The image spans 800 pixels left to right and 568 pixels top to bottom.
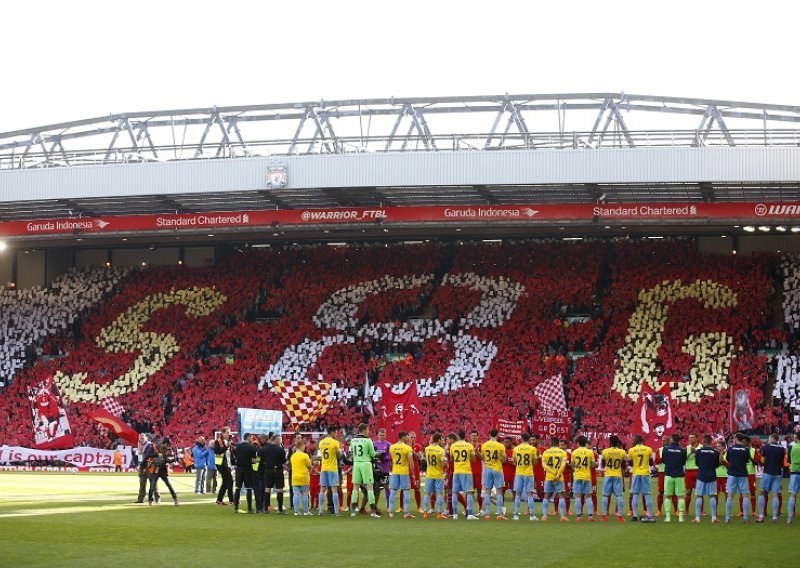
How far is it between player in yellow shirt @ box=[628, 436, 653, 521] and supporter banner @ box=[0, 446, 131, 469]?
26.5 metres

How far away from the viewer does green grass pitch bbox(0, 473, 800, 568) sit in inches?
639

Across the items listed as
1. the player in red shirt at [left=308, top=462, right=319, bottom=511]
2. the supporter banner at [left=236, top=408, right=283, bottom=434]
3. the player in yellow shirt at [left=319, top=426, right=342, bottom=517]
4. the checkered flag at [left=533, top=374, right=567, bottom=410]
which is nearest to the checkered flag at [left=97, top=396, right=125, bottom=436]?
the supporter banner at [left=236, top=408, right=283, bottom=434]

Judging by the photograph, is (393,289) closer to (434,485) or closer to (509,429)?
(509,429)

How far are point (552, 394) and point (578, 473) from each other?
19.4 metres

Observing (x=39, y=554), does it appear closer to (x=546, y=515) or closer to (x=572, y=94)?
(x=546, y=515)

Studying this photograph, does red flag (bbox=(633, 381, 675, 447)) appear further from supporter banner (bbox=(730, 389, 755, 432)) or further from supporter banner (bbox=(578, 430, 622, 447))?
supporter banner (bbox=(578, 430, 622, 447))

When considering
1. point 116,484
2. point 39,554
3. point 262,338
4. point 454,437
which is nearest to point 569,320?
point 262,338

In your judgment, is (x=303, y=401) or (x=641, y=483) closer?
(x=641, y=483)

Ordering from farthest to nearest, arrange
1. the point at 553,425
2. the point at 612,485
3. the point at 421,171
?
the point at 421,171 → the point at 553,425 → the point at 612,485

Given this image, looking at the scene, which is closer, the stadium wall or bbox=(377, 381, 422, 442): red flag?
bbox=(377, 381, 422, 442): red flag

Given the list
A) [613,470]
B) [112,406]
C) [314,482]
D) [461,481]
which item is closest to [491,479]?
[461,481]

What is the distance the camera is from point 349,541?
18875 mm

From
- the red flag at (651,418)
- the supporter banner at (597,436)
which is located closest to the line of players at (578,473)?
the red flag at (651,418)

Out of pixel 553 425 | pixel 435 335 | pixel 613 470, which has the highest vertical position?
pixel 435 335
